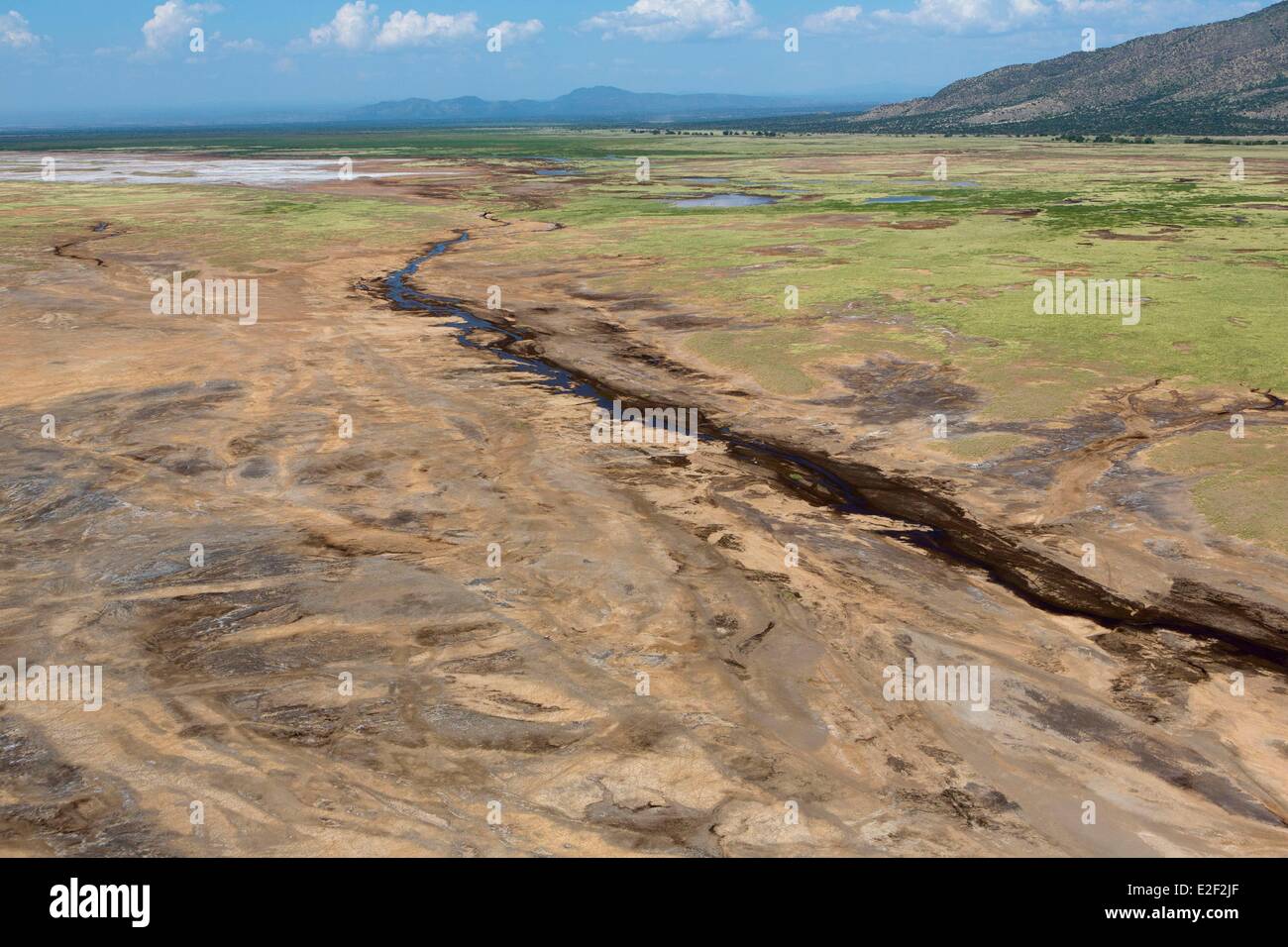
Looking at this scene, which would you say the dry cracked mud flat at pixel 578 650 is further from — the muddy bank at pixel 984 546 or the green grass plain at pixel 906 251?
the green grass plain at pixel 906 251

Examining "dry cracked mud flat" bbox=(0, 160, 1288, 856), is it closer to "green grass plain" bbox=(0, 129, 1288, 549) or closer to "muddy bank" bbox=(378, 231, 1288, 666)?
"muddy bank" bbox=(378, 231, 1288, 666)

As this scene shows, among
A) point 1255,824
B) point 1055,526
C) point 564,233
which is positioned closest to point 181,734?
point 1255,824

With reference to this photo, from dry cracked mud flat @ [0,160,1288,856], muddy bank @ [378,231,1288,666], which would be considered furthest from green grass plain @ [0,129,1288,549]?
dry cracked mud flat @ [0,160,1288,856]

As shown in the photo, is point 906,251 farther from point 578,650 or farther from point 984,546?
point 578,650

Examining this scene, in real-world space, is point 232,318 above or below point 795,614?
above

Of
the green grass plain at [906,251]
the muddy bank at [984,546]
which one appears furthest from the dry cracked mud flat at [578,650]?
the green grass plain at [906,251]

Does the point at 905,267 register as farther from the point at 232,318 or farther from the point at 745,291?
the point at 232,318

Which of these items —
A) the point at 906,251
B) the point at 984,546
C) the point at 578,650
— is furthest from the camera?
the point at 906,251

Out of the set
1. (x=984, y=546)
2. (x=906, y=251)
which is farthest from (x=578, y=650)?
(x=906, y=251)

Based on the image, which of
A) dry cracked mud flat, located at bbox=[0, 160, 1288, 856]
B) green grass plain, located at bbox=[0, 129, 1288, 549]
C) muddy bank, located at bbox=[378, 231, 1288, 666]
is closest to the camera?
dry cracked mud flat, located at bbox=[0, 160, 1288, 856]
